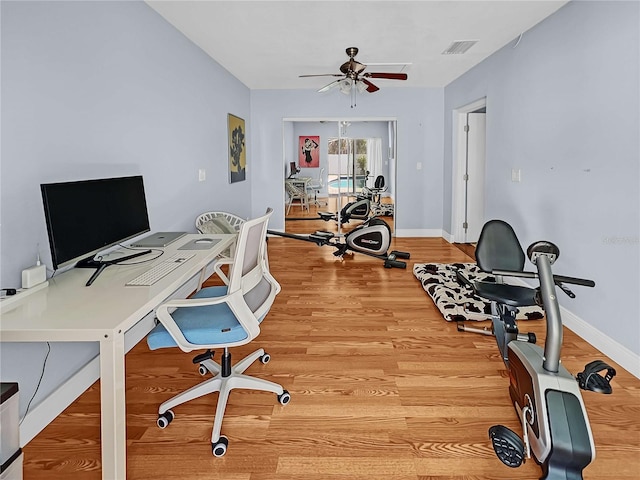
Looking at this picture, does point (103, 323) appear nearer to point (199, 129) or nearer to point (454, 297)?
point (454, 297)

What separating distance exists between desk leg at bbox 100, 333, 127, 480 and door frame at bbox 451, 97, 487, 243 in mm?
6122

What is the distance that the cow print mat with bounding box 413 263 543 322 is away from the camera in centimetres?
358

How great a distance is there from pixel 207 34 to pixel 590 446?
4302 millimetres

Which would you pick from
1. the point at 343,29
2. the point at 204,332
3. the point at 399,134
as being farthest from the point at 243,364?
the point at 399,134

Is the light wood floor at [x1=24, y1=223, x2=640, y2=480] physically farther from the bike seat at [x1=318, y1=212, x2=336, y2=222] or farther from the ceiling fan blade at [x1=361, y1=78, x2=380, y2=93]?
the bike seat at [x1=318, y1=212, x2=336, y2=222]

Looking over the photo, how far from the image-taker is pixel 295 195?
848cm

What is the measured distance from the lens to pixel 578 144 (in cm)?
330

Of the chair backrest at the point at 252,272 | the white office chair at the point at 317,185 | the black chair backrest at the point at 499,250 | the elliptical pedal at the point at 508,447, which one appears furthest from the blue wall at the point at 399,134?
the elliptical pedal at the point at 508,447

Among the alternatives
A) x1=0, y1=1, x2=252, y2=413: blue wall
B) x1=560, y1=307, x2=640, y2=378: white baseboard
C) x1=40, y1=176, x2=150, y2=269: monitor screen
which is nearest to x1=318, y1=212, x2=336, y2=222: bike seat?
x1=0, y1=1, x2=252, y2=413: blue wall

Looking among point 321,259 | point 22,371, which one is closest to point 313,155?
point 321,259

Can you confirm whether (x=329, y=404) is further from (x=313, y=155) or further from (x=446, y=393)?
(x=313, y=155)

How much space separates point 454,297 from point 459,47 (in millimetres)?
2719

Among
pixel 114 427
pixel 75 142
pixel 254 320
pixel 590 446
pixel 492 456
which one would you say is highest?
pixel 75 142

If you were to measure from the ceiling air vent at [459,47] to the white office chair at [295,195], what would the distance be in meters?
3.75
